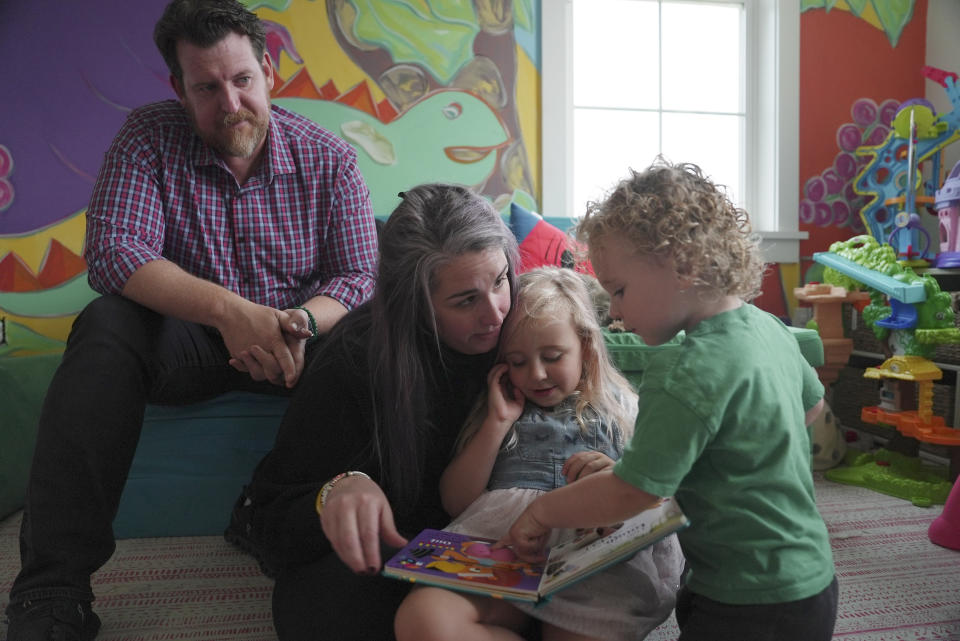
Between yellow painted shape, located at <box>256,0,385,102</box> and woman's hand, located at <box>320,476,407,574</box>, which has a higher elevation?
yellow painted shape, located at <box>256,0,385,102</box>

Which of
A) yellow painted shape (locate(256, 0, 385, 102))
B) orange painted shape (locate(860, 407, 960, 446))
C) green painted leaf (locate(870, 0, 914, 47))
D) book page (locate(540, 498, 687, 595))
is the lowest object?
orange painted shape (locate(860, 407, 960, 446))

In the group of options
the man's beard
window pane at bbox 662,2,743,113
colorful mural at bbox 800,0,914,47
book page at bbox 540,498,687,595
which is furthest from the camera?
window pane at bbox 662,2,743,113

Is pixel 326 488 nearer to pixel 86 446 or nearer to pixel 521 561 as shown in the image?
pixel 521 561

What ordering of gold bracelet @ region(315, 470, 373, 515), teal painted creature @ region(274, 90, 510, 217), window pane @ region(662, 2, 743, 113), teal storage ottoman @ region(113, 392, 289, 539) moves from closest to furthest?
1. gold bracelet @ region(315, 470, 373, 515)
2. teal storage ottoman @ region(113, 392, 289, 539)
3. teal painted creature @ region(274, 90, 510, 217)
4. window pane @ region(662, 2, 743, 113)

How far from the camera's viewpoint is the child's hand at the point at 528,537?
2.53ft

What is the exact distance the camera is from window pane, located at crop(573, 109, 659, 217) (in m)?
2.58

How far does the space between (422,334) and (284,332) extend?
0.27 m

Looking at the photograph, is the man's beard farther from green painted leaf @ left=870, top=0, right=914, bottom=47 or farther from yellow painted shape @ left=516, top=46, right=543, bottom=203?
green painted leaf @ left=870, top=0, right=914, bottom=47

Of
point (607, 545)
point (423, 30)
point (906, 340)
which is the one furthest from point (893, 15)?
point (607, 545)

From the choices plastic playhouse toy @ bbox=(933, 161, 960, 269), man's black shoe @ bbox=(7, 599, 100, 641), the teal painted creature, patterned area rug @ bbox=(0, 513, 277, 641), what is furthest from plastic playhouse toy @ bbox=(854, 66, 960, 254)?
man's black shoe @ bbox=(7, 599, 100, 641)

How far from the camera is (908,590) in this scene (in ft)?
3.97

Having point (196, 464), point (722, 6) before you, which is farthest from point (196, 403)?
point (722, 6)

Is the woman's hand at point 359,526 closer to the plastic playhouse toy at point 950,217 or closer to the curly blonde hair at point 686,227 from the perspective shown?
the curly blonde hair at point 686,227

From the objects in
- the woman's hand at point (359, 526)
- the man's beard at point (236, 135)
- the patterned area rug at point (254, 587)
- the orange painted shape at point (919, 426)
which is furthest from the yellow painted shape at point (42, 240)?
the orange painted shape at point (919, 426)
